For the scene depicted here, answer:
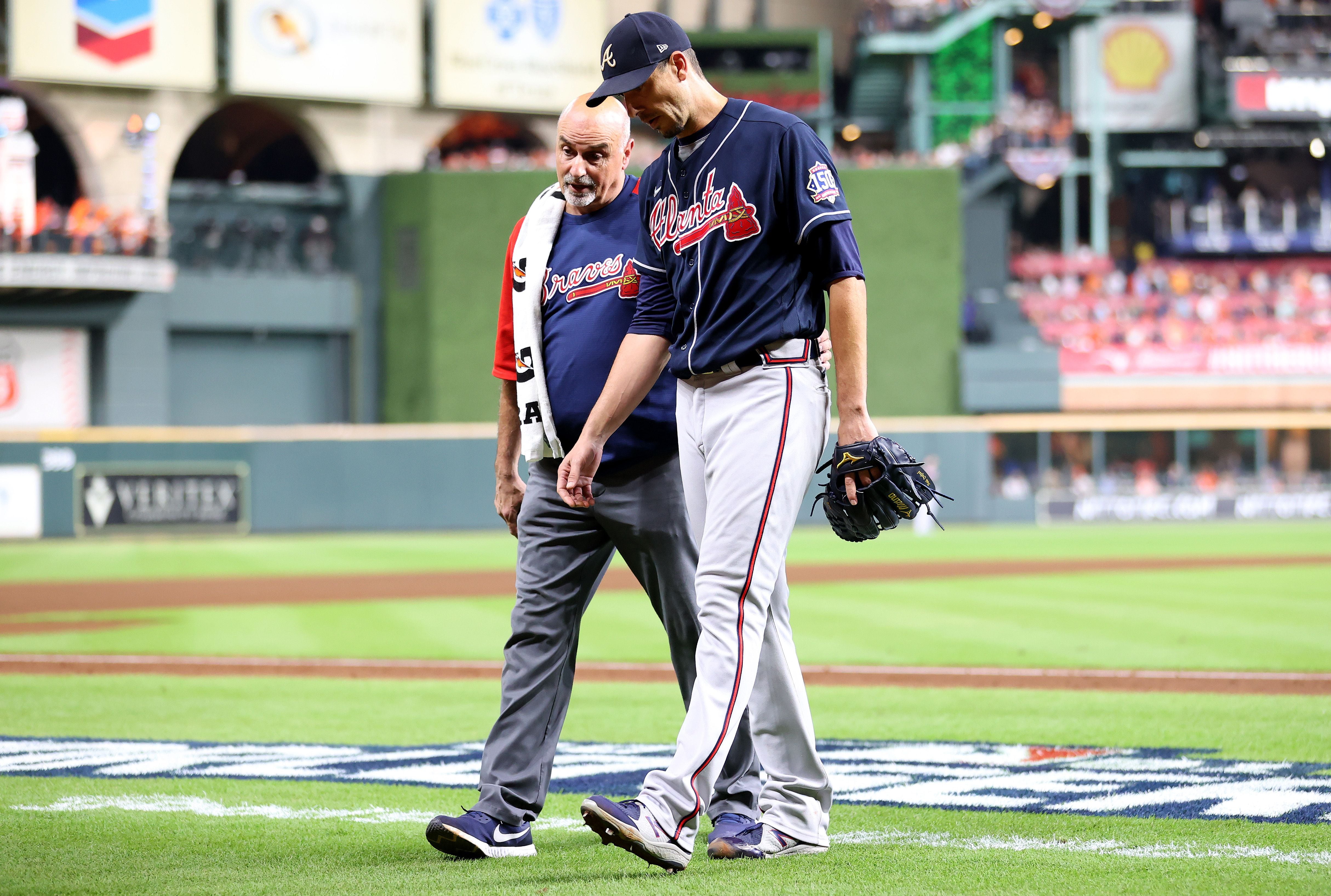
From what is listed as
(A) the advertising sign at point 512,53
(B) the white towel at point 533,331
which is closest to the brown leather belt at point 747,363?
(B) the white towel at point 533,331

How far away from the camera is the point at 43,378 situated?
2992 centimetres

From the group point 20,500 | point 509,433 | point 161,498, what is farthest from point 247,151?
point 509,433

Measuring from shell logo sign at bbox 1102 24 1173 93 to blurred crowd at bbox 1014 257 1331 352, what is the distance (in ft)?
17.9

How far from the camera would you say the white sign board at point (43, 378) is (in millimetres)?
29719

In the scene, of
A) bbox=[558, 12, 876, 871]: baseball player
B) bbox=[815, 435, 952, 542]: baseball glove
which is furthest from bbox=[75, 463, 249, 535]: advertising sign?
bbox=[815, 435, 952, 542]: baseball glove

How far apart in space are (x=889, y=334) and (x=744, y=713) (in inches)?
1160

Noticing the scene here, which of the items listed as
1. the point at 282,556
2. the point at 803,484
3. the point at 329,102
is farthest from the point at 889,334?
the point at 803,484

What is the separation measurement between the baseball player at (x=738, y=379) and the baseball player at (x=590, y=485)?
19cm

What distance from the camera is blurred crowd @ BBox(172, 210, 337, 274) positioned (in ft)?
103

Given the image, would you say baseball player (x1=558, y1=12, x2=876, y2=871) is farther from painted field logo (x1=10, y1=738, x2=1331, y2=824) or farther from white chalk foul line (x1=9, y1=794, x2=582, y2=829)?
painted field logo (x1=10, y1=738, x2=1331, y2=824)

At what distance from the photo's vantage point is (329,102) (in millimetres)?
33281

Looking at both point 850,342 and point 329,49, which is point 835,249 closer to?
point 850,342

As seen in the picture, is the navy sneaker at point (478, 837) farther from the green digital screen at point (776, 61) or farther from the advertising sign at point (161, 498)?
the green digital screen at point (776, 61)

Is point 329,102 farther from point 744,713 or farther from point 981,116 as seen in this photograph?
point 744,713
